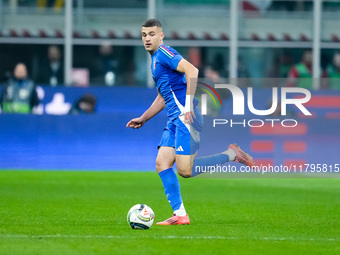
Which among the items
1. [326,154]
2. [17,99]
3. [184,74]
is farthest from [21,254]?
[17,99]

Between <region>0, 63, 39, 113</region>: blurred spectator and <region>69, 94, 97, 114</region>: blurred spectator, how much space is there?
2.41 feet

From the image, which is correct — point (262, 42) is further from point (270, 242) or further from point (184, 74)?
point (270, 242)

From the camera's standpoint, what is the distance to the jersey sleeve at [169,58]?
9.24 m

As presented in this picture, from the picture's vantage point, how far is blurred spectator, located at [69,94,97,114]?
17.5 meters

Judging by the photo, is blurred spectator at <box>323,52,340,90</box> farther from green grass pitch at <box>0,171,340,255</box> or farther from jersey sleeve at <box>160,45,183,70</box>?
jersey sleeve at <box>160,45,183,70</box>

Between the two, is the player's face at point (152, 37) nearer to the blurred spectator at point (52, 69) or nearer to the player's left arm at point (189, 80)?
the player's left arm at point (189, 80)

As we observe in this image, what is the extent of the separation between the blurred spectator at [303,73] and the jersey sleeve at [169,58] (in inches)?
327

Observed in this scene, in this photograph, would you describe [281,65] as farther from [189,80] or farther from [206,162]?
[189,80]

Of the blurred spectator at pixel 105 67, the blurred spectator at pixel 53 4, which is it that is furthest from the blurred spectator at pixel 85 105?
the blurred spectator at pixel 53 4

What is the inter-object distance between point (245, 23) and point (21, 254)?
1459 centimetres

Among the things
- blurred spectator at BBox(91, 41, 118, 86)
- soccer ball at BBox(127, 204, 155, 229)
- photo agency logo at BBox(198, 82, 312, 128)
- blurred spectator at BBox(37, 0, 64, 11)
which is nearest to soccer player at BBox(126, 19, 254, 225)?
soccer ball at BBox(127, 204, 155, 229)

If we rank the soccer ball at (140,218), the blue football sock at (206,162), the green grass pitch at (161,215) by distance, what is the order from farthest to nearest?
the blue football sock at (206,162) < the soccer ball at (140,218) < the green grass pitch at (161,215)

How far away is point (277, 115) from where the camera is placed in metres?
11.5

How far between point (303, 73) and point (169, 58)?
10.4 m
